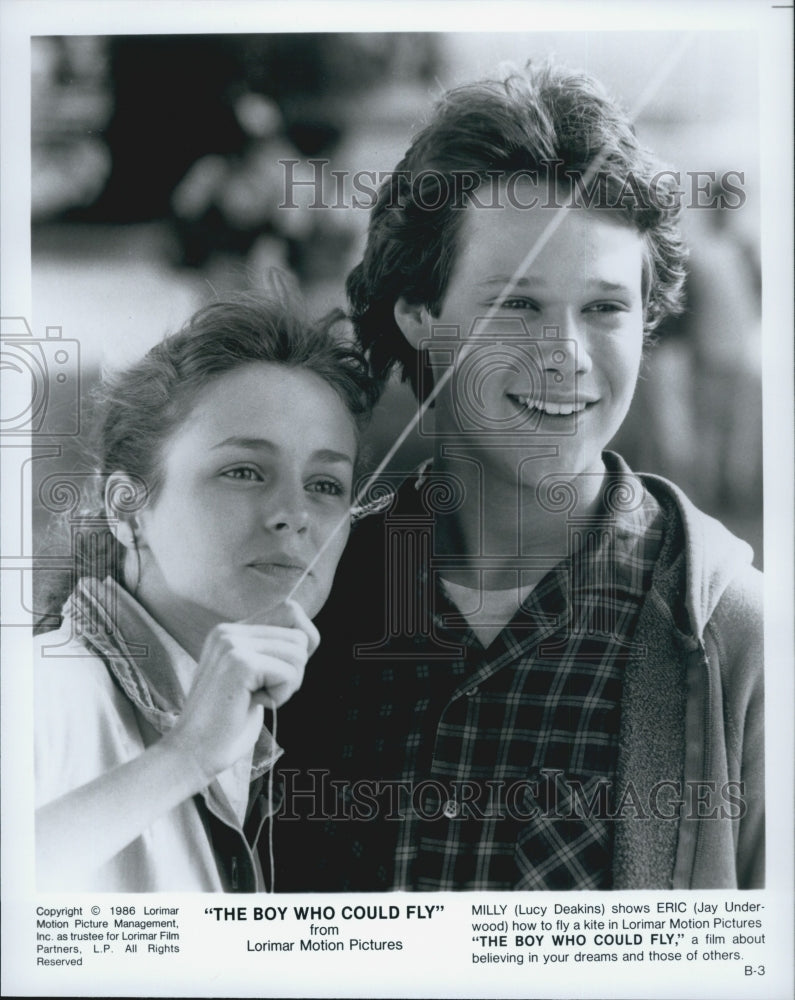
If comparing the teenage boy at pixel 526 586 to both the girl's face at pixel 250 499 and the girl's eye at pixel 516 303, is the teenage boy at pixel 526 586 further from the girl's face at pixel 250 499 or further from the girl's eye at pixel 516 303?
the girl's face at pixel 250 499

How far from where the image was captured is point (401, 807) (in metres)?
3.22

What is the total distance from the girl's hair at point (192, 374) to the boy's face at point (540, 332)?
0.22 metres

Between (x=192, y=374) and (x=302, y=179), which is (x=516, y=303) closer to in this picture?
(x=302, y=179)

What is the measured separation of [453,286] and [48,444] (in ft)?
3.97

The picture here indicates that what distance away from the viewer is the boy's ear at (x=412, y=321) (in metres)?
3.25

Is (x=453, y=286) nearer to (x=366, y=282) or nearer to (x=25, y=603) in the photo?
(x=366, y=282)

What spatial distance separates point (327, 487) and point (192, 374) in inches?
18.9

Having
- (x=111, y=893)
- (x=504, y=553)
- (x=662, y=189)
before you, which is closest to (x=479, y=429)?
(x=504, y=553)

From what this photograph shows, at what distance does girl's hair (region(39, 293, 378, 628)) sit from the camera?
10.6ft

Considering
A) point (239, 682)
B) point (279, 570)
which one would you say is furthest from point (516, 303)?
point (239, 682)
